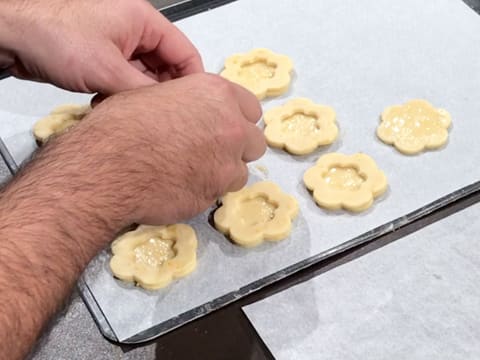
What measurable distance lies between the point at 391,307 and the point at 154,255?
0.31 m

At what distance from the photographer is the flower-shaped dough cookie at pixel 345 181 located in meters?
1.08

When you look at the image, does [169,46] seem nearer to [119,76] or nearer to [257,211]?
[119,76]

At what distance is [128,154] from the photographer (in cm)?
90

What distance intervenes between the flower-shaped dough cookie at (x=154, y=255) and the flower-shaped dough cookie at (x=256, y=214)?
0.18 ft

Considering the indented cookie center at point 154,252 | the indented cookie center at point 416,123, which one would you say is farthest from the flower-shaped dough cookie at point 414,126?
the indented cookie center at point 154,252

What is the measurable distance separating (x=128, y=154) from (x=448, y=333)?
446mm

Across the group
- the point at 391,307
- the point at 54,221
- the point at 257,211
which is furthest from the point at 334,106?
the point at 54,221

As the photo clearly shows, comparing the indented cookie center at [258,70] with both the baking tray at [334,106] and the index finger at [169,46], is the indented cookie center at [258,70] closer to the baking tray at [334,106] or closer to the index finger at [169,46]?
the baking tray at [334,106]

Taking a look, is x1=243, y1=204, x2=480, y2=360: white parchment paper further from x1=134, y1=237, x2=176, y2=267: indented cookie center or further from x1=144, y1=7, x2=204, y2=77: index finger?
x1=144, y1=7, x2=204, y2=77: index finger

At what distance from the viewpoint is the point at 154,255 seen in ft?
3.42

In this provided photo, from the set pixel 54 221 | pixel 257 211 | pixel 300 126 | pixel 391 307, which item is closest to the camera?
pixel 54 221

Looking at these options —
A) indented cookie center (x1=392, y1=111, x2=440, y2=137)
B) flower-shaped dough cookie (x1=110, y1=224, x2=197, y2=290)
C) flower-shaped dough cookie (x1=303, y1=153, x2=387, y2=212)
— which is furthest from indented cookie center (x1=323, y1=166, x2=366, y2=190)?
flower-shaped dough cookie (x1=110, y1=224, x2=197, y2=290)

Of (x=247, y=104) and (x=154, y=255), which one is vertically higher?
(x=247, y=104)

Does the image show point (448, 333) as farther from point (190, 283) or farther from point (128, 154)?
point (128, 154)
